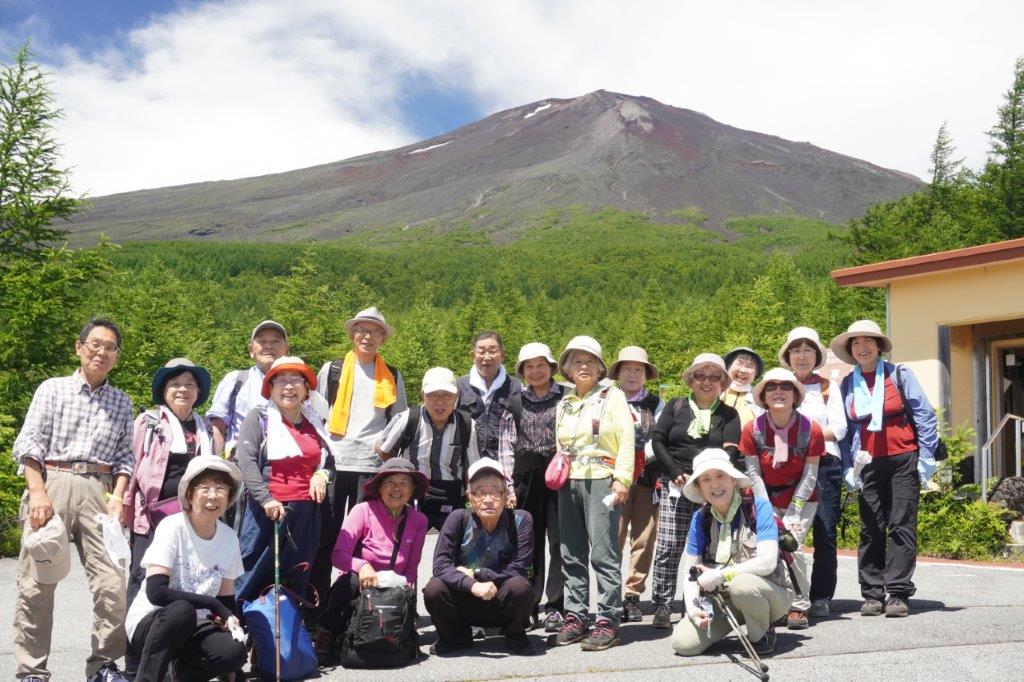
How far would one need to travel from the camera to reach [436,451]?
580 cm

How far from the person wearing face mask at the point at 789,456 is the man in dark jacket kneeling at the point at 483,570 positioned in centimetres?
146

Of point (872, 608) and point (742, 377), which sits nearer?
point (872, 608)

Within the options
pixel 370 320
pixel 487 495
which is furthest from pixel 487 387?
pixel 487 495

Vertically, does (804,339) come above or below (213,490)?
above

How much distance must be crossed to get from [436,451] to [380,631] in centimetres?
121

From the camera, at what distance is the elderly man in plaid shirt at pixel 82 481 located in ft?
14.7

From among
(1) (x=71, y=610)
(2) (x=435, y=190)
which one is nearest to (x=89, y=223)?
(2) (x=435, y=190)

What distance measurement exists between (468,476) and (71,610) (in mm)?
3622

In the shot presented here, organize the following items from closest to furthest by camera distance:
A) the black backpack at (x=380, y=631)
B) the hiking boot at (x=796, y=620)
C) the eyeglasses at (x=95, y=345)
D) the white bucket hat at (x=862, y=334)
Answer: the eyeglasses at (x=95, y=345) < the black backpack at (x=380, y=631) < the hiking boot at (x=796, y=620) < the white bucket hat at (x=862, y=334)

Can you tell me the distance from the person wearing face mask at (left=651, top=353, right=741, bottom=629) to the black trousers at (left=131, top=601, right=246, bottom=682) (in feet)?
8.41

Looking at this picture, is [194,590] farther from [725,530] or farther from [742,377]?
[742,377]

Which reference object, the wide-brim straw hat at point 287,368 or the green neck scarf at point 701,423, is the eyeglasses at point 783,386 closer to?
the green neck scarf at point 701,423

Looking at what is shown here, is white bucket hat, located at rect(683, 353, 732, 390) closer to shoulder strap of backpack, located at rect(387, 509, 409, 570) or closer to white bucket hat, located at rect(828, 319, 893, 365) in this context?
white bucket hat, located at rect(828, 319, 893, 365)

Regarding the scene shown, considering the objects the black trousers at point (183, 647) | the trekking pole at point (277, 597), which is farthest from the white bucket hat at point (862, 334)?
the black trousers at point (183, 647)
